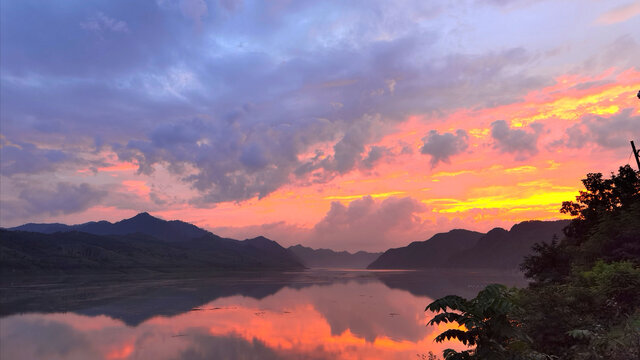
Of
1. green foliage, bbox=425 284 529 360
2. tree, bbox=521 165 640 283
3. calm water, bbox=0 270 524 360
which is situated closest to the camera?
green foliage, bbox=425 284 529 360

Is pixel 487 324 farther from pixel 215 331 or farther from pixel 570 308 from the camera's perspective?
pixel 215 331

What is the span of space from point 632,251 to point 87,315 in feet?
216

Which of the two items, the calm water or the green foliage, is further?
the calm water

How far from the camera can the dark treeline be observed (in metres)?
12.2

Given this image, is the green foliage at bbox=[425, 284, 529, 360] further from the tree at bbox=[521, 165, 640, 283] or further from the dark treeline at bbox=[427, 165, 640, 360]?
the tree at bbox=[521, 165, 640, 283]

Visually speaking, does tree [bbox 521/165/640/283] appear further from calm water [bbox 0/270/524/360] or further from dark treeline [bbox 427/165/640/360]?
calm water [bbox 0/270/524/360]

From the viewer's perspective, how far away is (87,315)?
56.0 m

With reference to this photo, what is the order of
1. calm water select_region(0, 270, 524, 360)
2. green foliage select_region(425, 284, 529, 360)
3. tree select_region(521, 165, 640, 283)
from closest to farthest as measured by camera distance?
1. green foliage select_region(425, 284, 529, 360)
2. calm water select_region(0, 270, 524, 360)
3. tree select_region(521, 165, 640, 283)

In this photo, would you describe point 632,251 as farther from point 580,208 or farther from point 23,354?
point 23,354

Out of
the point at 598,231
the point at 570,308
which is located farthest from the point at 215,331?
the point at 598,231

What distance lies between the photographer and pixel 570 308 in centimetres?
2192

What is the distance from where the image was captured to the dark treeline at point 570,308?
1222 centimetres

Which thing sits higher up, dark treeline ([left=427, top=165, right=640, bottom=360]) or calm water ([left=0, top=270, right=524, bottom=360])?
dark treeline ([left=427, top=165, right=640, bottom=360])

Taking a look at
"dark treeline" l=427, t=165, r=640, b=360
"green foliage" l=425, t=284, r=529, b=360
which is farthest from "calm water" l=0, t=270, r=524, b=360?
"green foliage" l=425, t=284, r=529, b=360
